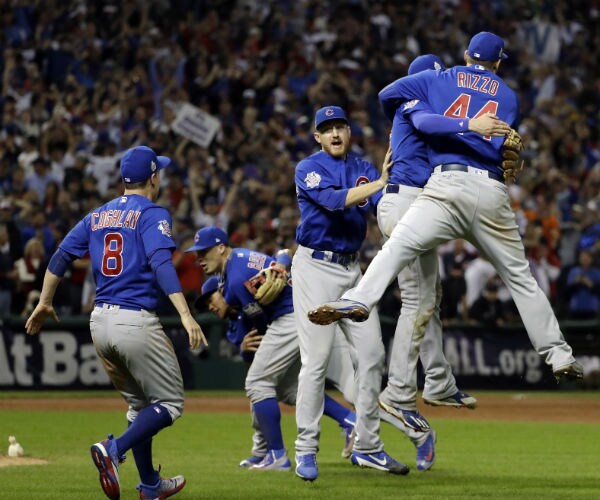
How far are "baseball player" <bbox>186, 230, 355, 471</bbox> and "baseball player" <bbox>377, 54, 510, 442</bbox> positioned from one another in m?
1.16

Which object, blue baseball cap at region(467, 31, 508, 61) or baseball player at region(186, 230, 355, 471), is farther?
baseball player at region(186, 230, 355, 471)

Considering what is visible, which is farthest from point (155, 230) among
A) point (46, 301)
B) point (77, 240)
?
point (46, 301)

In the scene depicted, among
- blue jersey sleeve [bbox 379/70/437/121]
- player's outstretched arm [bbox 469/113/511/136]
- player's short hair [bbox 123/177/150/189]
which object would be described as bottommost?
player's short hair [bbox 123/177/150/189]

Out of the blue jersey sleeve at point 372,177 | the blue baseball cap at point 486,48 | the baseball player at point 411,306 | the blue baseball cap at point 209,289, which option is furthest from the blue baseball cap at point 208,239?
the blue baseball cap at point 486,48

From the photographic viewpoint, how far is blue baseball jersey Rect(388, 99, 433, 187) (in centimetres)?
880

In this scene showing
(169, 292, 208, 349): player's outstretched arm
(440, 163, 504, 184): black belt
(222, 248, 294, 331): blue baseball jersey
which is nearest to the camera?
(169, 292, 208, 349): player's outstretched arm

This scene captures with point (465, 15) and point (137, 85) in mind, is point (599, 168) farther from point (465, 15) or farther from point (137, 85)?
point (137, 85)

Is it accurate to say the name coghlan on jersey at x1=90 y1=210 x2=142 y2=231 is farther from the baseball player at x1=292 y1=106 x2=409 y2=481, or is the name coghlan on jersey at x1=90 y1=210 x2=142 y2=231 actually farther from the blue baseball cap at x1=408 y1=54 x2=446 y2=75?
the blue baseball cap at x1=408 y1=54 x2=446 y2=75

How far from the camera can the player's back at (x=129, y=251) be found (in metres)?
7.74

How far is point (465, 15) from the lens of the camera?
26.1 metres

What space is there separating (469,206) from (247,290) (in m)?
2.54

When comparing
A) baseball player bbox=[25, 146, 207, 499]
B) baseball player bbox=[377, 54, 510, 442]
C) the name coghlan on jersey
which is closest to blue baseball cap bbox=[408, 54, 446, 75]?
baseball player bbox=[377, 54, 510, 442]

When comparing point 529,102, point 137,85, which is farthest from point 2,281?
point 529,102

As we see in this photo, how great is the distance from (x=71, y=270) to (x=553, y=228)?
25.0 feet
